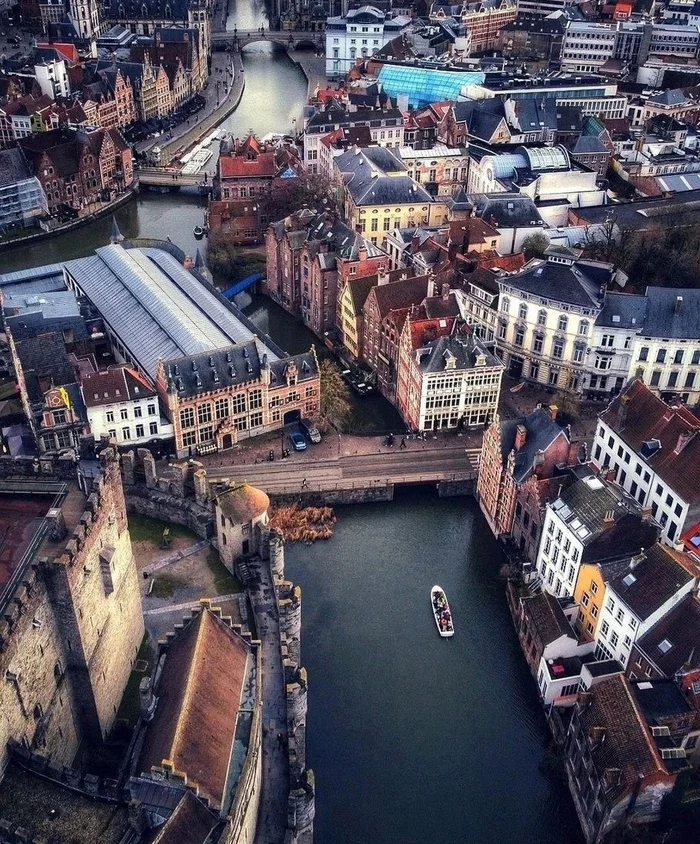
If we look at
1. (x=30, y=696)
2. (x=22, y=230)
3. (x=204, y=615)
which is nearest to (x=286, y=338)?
(x=22, y=230)

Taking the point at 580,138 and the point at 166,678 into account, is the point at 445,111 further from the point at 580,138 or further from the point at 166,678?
the point at 166,678

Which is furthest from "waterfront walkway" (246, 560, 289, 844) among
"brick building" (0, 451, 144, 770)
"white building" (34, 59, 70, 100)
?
"white building" (34, 59, 70, 100)

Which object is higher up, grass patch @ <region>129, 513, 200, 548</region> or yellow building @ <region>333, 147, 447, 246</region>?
yellow building @ <region>333, 147, 447, 246</region>

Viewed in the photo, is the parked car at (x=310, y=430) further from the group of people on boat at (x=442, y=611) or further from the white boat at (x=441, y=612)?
the group of people on boat at (x=442, y=611)

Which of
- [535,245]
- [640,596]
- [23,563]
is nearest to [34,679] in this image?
[23,563]

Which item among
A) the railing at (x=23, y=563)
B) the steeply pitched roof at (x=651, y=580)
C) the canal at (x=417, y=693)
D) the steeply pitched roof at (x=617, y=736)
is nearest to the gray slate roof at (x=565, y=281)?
the canal at (x=417, y=693)

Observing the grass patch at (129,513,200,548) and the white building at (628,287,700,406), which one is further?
the white building at (628,287,700,406)

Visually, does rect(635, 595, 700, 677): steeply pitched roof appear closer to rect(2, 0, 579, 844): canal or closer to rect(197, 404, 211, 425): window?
rect(2, 0, 579, 844): canal

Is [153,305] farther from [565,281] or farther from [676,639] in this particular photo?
[676,639]
